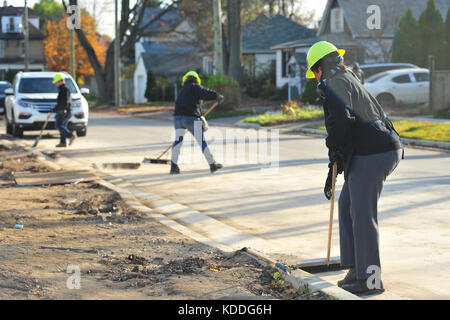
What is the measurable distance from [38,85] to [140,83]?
42.9m

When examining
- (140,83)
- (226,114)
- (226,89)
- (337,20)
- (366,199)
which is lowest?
(226,114)

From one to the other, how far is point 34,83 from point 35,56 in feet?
229

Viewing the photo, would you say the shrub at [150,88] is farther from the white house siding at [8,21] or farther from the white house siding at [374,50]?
the white house siding at [8,21]

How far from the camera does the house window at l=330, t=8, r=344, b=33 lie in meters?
44.5

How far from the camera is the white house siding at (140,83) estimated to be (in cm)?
6412

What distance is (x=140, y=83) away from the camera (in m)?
65.4

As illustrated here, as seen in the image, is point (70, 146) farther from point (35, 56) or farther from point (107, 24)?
point (35, 56)

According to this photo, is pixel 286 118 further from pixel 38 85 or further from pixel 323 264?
pixel 323 264

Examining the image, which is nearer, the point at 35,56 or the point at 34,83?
the point at 34,83

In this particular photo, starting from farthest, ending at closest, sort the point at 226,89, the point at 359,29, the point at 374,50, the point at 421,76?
the point at 359,29 → the point at 374,50 → the point at 226,89 → the point at 421,76

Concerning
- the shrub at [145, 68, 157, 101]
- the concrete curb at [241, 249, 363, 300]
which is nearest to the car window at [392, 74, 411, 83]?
the concrete curb at [241, 249, 363, 300]

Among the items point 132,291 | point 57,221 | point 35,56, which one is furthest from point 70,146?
point 35,56

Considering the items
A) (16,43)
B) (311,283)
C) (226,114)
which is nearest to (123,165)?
(311,283)
